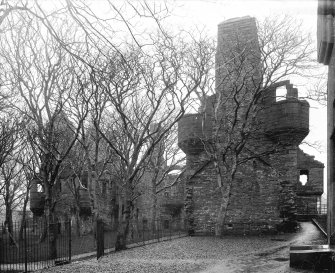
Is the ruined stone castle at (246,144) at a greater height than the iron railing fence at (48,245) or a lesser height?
greater

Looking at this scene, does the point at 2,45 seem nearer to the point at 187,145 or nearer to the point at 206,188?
the point at 187,145

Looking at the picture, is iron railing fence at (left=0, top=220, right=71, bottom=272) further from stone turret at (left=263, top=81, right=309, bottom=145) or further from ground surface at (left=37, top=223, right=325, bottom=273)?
stone turret at (left=263, top=81, right=309, bottom=145)

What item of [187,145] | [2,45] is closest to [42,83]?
[2,45]

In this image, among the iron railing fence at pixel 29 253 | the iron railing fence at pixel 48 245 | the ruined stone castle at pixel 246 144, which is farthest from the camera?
the ruined stone castle at pixel 246 144

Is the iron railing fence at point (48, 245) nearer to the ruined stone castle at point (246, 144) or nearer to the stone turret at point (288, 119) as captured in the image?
the ruined stone castle at point (246, 144)

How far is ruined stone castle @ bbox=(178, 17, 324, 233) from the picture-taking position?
20.8m

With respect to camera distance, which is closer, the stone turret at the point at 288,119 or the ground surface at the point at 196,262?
A: the ground surface at the point at 196,262

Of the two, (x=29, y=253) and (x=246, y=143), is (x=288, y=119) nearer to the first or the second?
(x=246, y=143)

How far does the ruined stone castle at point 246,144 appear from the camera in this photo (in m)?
20.8

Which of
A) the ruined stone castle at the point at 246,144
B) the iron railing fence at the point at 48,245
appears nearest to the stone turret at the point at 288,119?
the ruined stone castle at the point at 246,144

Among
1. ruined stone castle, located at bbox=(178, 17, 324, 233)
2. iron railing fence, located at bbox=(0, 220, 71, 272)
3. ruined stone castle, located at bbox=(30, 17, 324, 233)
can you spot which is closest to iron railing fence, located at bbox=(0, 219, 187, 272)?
iron railing fence, located at bbox=(0, 220, 71, 272)

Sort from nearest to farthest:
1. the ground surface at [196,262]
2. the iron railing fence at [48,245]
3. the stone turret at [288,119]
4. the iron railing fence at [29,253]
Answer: the ground surface at [196,262], the iron railing fence at [29,253], the iron railing fence at [48,245], the stone turret at [288,119]

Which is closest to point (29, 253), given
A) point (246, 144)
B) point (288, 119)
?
point (246, 144)

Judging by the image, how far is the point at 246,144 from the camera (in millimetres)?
22250
